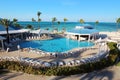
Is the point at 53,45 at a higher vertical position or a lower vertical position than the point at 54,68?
lower

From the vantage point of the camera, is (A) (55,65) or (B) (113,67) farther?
(B) (113,67)

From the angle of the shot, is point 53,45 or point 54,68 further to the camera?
point 53,45

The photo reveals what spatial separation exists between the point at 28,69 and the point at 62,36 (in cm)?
3128

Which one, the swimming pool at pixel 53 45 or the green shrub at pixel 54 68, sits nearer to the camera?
the green shrub at pixel 54 68

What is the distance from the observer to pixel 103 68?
18.2 metres

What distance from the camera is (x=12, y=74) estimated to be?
1594 cm

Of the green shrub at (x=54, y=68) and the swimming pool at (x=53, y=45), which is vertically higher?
the green shrub at (x=54, y=68)

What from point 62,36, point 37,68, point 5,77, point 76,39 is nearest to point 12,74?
point 5,77

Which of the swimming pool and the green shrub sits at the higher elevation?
the green shrub

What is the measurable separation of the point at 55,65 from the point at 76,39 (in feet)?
81.9

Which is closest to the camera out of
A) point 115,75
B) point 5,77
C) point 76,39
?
point 5,77

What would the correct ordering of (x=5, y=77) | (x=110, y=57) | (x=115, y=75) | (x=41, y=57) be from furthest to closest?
(x=41, y=57) → (x=110, y=57) → (x=115, y=75) → (x=5, y=77)

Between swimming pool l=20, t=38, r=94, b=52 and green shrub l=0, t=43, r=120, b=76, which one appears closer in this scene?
green shrub l=0, t=43, r=120, b=76

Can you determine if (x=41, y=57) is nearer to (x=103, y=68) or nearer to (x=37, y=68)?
(x=37, y=68)
